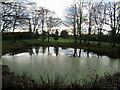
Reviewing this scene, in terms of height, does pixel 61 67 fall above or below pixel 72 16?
below

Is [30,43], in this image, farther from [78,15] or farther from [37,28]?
[78,15]

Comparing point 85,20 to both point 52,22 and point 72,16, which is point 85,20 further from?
point 52,22

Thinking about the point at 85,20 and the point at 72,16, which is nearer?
the point at 85,20

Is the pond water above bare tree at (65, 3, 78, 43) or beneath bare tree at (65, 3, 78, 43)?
beneath

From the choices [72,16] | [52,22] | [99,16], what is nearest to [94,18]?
[99,16]

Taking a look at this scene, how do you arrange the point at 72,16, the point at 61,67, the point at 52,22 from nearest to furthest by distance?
the point at 61,67 < the point at 72,16 < the point at 52,22

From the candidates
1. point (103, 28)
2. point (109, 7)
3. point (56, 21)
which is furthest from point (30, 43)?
point (109, 7)

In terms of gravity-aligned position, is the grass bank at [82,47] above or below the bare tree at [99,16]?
below

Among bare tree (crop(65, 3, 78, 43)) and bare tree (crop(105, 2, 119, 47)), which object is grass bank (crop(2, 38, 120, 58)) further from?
bare tree (crop(65, 3, 78, 43))

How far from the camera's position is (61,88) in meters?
1.63

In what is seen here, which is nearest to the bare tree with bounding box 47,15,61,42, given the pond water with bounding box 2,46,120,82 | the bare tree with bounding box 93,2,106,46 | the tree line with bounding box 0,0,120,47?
the tree line with bounding box 0,0,120,47

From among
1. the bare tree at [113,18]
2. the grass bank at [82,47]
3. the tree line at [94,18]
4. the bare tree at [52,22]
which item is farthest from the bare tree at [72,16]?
the bare tree at [113,18]

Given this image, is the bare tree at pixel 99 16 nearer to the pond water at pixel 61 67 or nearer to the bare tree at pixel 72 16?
the bare tree at pixel 72 16

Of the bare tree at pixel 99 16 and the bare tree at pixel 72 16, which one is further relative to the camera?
the bare tree at pixel 72 16
